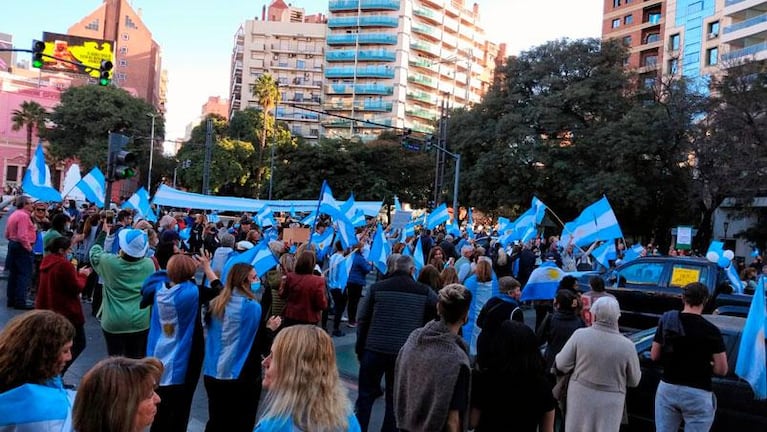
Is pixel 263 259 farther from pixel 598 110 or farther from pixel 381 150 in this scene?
pixel 381 150

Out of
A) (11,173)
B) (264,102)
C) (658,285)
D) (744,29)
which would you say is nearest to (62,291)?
(658,285)

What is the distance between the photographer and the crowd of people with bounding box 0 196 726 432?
2.54m

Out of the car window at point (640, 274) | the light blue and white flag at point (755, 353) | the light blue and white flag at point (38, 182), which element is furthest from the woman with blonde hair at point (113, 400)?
the light blue and white flag at point (38, 182)

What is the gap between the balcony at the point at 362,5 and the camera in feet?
302

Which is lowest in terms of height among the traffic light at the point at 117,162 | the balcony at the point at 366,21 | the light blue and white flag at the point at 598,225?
the light blue and white flag at the point at 598,225

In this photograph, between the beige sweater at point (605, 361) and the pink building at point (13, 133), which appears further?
the pink building at point (13, 133)

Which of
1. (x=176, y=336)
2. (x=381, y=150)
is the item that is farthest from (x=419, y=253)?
(x=381, y=150)

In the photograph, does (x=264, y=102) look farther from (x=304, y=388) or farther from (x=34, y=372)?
(x=304, y=388)

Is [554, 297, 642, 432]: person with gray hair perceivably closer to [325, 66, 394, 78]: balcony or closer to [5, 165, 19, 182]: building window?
[5, 165, 19, 182]: building window

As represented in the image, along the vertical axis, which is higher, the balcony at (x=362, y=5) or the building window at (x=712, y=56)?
the balcony at (x=362, y=5)

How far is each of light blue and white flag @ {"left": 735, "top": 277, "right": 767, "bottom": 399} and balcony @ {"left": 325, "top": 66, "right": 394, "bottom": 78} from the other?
88.1 meters

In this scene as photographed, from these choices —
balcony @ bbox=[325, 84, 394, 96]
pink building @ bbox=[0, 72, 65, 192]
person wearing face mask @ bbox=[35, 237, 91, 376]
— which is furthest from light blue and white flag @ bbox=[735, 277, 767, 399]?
balcony @ bbox=[325, 84, 394, 96]

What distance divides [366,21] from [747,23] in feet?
182

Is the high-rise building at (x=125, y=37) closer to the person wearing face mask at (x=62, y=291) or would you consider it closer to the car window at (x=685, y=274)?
the car window at (x=685, y=274)
